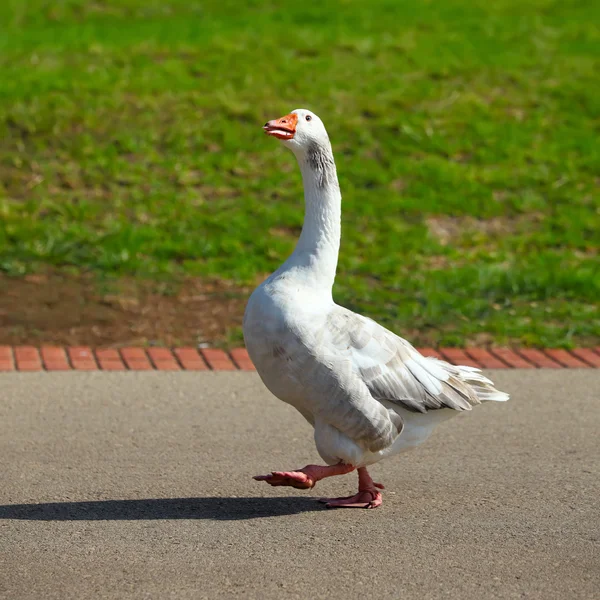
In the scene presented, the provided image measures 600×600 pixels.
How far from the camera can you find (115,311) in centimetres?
739

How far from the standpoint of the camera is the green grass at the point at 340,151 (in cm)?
817

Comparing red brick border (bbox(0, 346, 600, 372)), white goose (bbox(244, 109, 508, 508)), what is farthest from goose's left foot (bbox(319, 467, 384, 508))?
red brick border (bbox(0, 346, 600, 372))

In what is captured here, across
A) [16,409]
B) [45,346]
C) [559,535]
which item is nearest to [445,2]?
[45,346]

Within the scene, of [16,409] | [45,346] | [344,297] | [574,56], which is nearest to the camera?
[16,409]

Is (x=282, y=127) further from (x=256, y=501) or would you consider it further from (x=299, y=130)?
(x=256, y=501)

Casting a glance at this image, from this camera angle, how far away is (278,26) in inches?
507

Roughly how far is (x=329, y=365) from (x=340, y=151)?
622 cm

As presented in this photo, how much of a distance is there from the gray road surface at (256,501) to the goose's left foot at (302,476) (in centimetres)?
22

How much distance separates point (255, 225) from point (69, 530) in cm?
502

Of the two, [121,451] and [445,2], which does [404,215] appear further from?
[445,2]

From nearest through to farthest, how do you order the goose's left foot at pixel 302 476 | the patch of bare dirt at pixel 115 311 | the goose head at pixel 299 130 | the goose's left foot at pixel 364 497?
1. the goose's left foot at pixel 302 476
2. the goose head at pixel 299 130
3. the goose's left foot at pixel 364 497
4. the patch of bare dirt at pixel 115 311

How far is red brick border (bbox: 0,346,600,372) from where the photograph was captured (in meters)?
6.53

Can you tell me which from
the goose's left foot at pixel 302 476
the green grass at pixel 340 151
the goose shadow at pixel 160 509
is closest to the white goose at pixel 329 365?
the goose's left foot at pixel 302 476

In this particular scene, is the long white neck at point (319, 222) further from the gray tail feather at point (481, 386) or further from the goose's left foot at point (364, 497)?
the goose's left foot at point (364, 497)
